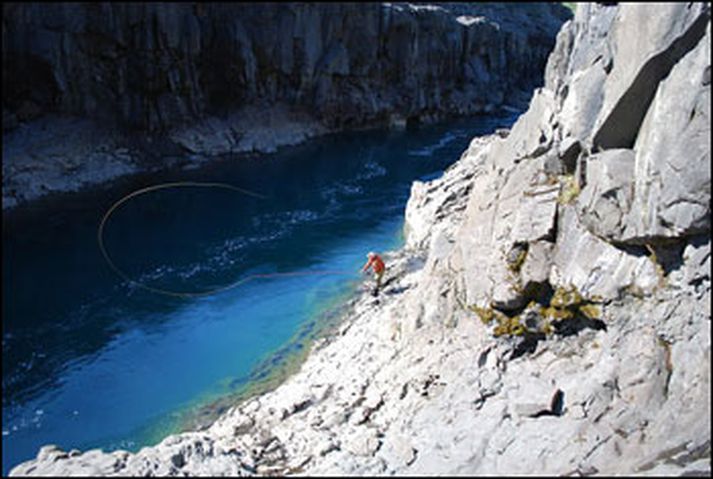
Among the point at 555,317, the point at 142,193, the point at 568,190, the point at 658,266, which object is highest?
the point at 568,190

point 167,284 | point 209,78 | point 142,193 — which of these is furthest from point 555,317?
point 209,78

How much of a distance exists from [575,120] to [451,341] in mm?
5499

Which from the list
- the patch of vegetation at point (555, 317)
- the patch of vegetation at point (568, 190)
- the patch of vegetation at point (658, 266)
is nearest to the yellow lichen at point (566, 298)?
the patch of vegetation at point (555, 317)

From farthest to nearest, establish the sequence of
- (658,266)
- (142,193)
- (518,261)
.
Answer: (142,193)
(518,261)
(658,266)

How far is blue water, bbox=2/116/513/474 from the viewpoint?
1547 centimetres

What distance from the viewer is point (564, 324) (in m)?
13.3

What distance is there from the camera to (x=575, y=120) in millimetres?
13383

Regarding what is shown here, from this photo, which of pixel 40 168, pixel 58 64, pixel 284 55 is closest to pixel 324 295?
pixel 40 168

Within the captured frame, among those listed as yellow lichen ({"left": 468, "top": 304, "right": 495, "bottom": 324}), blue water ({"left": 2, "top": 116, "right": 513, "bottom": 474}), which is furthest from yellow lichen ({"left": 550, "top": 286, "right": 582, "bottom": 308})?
blue water ({"left": 2, "top": 116, "right": 513, "bottom": 474})

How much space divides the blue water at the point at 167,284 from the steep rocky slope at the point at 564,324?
2691mm

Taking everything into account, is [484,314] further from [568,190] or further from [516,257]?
[568,190]

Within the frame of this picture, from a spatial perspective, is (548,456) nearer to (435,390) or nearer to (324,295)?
(435,390)

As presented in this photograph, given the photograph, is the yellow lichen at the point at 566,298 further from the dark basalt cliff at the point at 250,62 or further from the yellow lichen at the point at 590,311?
the dark basalt cliff at the point at 250,62

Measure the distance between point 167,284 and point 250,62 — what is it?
28.3 meters
